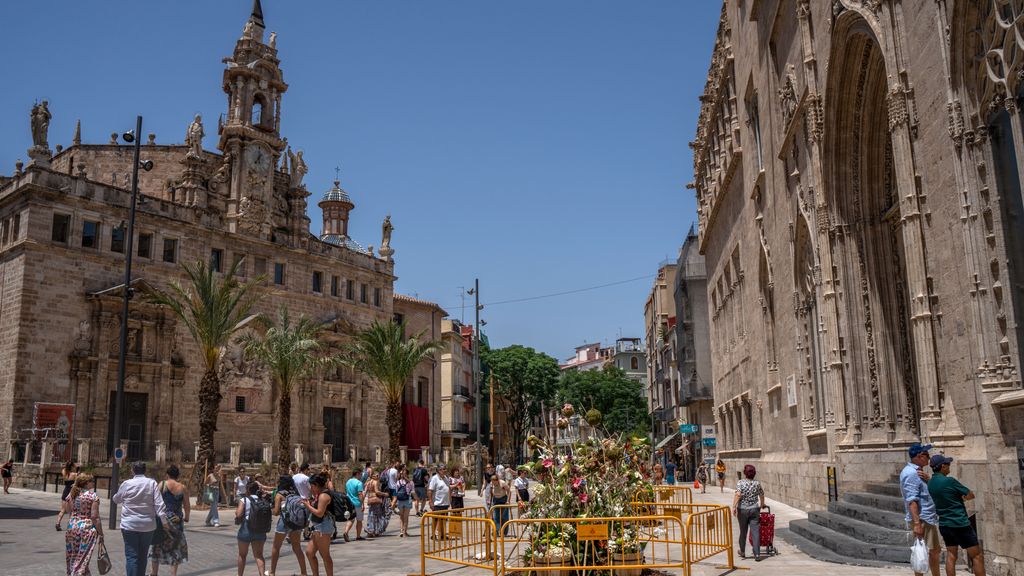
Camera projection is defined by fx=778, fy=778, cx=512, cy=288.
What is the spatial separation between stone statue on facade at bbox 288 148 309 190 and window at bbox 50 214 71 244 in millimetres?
13895

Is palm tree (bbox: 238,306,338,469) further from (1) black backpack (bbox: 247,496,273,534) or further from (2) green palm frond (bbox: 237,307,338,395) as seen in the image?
(1) black backpack (bbox: 247,496,273,534)

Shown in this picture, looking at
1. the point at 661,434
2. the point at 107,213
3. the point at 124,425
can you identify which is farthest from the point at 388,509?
the point at 661,434

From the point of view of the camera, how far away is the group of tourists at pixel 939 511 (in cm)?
763

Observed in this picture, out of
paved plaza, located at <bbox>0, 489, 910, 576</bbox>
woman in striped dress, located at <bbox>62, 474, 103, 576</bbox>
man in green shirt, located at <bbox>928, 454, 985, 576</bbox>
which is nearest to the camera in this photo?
man in green shirt, located at <bbox>928, 454, 985, 576</bbox>

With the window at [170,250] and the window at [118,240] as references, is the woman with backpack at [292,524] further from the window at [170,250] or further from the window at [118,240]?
the window at [170,250]

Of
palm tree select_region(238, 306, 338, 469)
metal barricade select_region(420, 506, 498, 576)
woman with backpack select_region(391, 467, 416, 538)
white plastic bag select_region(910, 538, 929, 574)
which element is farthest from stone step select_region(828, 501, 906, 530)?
palm tree select_region(238, 306, 338, 469)

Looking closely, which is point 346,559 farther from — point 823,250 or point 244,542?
point 823,250

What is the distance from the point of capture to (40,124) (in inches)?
1293

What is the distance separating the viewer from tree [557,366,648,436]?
2913 inches

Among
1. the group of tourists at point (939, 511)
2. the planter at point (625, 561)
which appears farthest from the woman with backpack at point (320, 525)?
the group of tourists at point (939, 511)

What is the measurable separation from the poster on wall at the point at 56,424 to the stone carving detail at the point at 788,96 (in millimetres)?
27128

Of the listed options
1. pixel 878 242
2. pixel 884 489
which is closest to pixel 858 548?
pixel 884 489

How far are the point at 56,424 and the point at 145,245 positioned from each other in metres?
9.26

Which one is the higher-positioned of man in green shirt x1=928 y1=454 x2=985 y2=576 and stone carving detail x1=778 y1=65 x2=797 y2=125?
stone carving detail x1=778 y1=65 x2=797 y2=125
